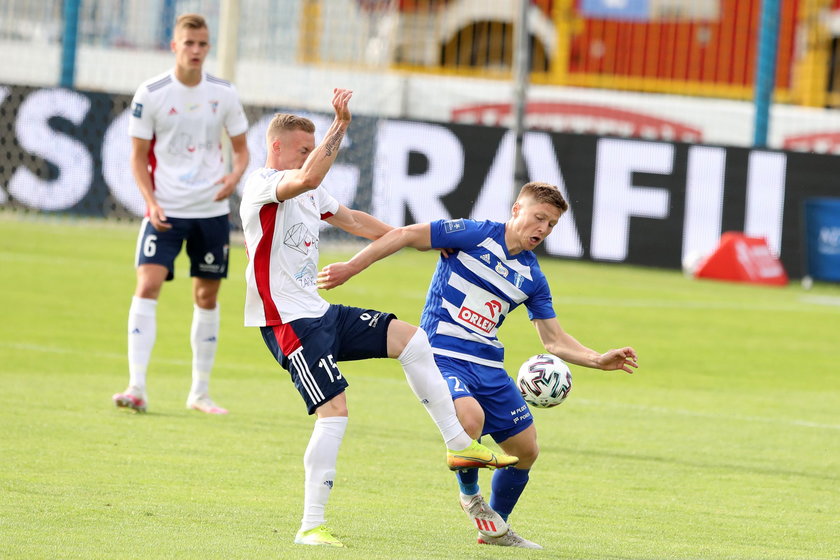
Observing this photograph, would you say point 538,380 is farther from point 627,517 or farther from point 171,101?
point 171,101

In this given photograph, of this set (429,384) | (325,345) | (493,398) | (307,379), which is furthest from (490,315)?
(307,379)

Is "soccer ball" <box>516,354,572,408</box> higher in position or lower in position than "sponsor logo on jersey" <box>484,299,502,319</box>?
lower

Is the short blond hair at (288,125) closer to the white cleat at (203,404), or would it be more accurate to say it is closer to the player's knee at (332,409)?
the player's knee at (332,409)

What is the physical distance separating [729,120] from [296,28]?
7196mm

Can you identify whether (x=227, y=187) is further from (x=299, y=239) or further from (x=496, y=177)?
(x=496, y=177)

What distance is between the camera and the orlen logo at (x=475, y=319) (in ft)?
20.6

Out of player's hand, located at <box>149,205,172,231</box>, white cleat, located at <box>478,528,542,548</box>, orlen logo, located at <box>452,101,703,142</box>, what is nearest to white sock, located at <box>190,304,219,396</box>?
player's hand, located at <box>149,205,172,231</box>

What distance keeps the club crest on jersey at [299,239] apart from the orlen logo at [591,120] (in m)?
17.1

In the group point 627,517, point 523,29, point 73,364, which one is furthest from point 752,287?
point 627,517

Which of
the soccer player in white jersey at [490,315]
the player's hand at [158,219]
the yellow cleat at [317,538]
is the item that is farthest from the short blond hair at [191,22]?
the yellow cleat at [317,538]

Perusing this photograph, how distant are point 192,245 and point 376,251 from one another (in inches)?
124

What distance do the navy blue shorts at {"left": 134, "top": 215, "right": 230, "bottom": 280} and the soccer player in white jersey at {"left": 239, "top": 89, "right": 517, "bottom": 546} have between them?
2.94 meters

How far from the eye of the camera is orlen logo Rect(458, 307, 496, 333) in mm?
6293

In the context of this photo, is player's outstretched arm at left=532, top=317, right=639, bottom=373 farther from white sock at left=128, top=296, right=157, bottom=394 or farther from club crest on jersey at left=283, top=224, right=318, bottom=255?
white sock at left=128, top=296, right=157, bottom=394
